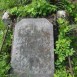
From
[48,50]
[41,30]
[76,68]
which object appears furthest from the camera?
[41,30]

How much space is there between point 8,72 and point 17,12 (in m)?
2.08

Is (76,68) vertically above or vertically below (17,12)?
below

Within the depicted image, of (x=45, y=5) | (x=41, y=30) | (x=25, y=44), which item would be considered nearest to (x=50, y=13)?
(x=45, y=5)

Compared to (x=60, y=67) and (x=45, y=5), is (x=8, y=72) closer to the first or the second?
(x=60, y=67)

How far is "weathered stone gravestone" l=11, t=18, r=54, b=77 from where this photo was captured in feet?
18.8

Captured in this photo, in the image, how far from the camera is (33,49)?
6.06 meters

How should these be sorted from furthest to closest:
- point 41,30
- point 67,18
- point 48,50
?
point 67,18, point 41,30, point 48,50

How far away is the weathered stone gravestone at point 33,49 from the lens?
18.8 feet

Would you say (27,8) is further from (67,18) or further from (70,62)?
(70,62)

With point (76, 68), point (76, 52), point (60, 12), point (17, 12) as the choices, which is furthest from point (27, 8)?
point (76, 68)

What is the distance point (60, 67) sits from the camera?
5770mm

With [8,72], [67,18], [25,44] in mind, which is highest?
[67,18]

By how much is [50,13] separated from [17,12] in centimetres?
92

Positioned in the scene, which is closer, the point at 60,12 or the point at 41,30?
the point at 41,30
